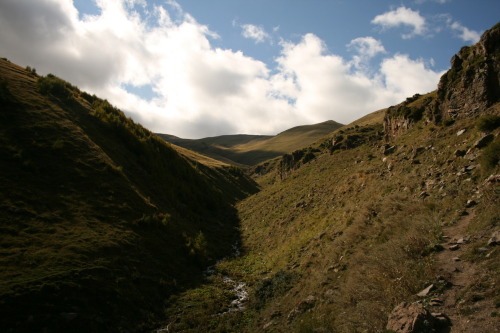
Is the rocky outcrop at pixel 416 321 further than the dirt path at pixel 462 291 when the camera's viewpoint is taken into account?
Yes

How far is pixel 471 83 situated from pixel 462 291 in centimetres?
1828

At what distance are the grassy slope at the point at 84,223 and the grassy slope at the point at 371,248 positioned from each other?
349cm

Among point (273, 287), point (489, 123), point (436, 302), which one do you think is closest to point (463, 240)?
point (436, 302)

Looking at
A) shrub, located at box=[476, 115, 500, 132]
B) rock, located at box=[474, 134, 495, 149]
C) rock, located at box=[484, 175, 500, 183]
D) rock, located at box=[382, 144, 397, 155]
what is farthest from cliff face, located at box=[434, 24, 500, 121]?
rock, located at box=[484, 175, 500, 183]

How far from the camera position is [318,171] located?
44094 mm

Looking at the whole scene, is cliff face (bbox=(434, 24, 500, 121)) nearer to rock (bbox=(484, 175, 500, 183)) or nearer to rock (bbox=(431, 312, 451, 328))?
rock (bbox=(484, 175, 500, 183))

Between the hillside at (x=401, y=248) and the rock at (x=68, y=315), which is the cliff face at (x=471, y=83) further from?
the rock at (x=68, y=315)

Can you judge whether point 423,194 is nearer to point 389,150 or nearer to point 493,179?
point 493,179

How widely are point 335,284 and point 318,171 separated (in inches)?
1258

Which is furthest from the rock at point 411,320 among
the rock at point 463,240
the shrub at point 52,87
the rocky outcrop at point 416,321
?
the shrub at point 52,87

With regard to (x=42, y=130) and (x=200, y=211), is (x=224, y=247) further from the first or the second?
(x=42, y=130)

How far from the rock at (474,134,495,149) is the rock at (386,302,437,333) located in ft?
38.3

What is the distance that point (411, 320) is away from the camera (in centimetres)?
756

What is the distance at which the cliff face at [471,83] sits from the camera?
1870 centimetres
